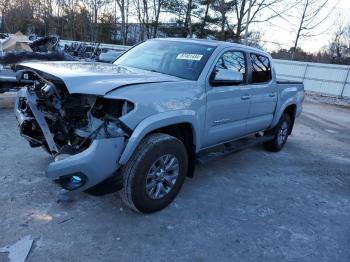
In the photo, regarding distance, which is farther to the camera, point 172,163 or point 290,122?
point 290,122

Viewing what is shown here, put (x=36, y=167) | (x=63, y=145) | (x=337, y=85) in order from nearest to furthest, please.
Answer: (x=63, y=145) < (x=36, y=167) < (x=337, y=85)

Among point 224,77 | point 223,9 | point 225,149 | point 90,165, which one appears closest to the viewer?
point 90,165

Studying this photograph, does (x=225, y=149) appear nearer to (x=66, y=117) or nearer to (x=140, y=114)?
(x=140, y=114)

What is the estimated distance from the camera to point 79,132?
10.9ft

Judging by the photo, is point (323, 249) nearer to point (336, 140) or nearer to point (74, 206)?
point (74, 206)

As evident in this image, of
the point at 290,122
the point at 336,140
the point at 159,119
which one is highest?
the point at 159,119

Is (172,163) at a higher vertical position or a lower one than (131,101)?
lower

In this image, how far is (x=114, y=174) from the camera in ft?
10.7

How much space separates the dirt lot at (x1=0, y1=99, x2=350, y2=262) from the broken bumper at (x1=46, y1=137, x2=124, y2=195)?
1.83ft

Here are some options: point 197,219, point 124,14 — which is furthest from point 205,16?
point 197,219

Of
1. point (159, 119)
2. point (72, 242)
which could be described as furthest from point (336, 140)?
point (72, 242)

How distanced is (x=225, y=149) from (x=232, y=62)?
1.25 metres

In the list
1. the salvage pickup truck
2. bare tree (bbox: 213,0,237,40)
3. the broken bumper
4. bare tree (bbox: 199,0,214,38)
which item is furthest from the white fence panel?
the broken bumper

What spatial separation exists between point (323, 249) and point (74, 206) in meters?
2.63
